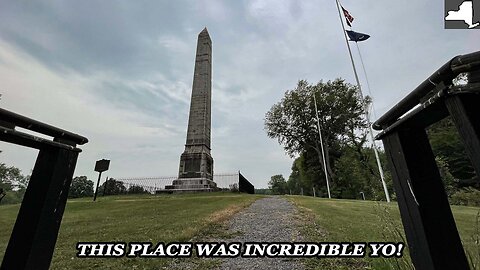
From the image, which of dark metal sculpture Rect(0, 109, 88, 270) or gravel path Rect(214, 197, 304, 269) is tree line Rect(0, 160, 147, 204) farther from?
dark metal sculpture Rect(0, 109, 88, 270)

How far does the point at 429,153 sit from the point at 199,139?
58.1 ft

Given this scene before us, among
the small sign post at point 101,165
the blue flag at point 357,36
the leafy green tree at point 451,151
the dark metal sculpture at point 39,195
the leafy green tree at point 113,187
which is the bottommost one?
the dark metal sculpture at point 39,195

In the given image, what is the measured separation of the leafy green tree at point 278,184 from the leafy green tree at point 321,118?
57283mm

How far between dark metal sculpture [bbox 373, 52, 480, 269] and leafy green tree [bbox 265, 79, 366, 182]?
3133cm

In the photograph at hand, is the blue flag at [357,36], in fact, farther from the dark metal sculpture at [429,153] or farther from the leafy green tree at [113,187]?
the leafy green tree at [113,187]

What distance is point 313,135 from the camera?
111ft

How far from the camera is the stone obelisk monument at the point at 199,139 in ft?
58.0

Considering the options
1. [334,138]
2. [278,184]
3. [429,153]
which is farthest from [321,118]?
[278,184]

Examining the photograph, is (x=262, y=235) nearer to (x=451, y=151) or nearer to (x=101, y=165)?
(x=101, y=165)

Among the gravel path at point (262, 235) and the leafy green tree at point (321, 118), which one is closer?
the gravel path at point (262, 235)

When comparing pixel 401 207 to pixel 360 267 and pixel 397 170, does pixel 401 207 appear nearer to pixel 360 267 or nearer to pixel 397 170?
pixel 397 170

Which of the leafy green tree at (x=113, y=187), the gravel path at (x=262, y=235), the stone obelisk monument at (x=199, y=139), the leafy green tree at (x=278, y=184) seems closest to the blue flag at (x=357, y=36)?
the stone obelisk monument at (x=199, y=139)

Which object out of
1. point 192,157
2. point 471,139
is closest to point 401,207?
point 471,139

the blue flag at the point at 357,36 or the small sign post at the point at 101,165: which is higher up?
the blue flag at the point at 357,36
